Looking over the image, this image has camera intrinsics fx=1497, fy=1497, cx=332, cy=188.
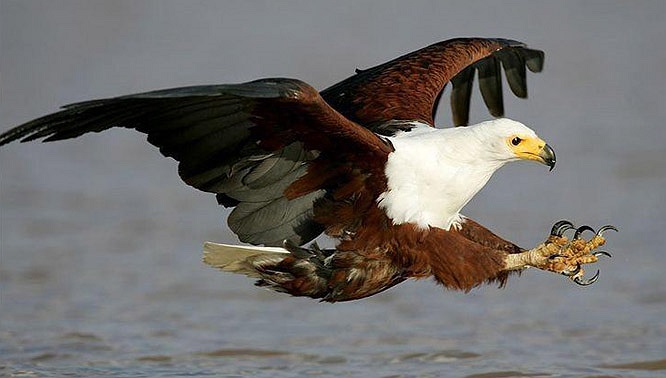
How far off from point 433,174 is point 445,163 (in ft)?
0.26

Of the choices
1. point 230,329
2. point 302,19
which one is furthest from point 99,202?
point 302,19

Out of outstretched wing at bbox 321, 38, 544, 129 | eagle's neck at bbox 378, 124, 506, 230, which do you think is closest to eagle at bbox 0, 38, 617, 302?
eagle's neck at bbox 378, 124, 506, 230

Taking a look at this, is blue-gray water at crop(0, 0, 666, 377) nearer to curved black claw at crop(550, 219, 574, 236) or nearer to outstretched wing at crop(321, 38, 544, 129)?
curved black claw at crop(550, 219, 574, 236)

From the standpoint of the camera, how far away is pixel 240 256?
22.7ft

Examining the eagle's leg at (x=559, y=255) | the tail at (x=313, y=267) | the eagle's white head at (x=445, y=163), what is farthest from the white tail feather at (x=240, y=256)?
the eagle's leg at (x=559, y=255)

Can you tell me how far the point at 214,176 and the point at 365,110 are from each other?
115 centimetres

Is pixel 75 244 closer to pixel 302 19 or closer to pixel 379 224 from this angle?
pixel 379 224

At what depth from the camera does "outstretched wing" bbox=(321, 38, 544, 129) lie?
→ 7613 millimetres

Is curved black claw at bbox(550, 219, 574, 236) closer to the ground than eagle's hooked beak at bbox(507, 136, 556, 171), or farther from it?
closer to the ground

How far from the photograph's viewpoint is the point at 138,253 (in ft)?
34.3

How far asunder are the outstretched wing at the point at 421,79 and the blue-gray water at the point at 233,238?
1.41 metres

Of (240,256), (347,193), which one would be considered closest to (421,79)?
(347,193)

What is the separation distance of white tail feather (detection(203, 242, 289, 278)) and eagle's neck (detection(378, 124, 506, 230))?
57 centimetres

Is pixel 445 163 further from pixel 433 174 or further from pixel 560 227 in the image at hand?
pixel 560 227
